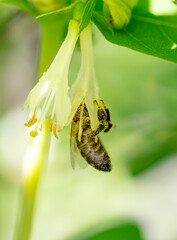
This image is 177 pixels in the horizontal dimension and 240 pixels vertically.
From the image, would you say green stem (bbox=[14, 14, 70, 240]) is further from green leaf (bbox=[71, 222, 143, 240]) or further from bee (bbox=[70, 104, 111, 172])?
green leaf (bbox=[71, 222, 143, 240])

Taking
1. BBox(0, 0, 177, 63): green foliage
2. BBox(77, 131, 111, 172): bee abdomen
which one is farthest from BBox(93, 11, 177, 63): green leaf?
BBox(77, 131, 111, 172): bee abdomen

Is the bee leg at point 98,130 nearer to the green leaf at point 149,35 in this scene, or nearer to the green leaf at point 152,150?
the green leaf at point 149,35

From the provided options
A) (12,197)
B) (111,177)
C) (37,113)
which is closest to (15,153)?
(12,197)

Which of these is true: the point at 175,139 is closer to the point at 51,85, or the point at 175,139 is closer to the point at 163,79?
the point at 163,79

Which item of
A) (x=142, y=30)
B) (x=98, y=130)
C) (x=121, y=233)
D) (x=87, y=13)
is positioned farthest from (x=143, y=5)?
(x=121, y=233)

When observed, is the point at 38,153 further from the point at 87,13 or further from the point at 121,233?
the point at 121,233

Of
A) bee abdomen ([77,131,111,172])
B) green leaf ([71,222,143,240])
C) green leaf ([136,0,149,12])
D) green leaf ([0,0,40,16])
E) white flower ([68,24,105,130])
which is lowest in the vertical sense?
green leaf ([71,222,143,240])
